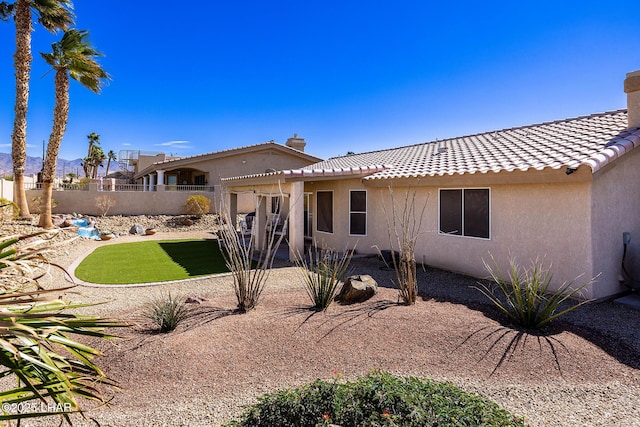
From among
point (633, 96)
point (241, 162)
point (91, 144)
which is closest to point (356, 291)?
point (633, 96)

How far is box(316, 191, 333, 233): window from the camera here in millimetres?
15953

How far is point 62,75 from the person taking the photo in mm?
20719

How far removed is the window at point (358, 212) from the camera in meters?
14.8

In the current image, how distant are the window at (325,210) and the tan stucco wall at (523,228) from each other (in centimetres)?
300

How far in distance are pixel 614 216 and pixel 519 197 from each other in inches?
82.2

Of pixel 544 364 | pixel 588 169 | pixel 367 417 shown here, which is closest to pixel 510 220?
pixel 588 169

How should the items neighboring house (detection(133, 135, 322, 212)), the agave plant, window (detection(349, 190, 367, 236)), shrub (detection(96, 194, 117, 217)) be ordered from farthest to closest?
1. neighboring house (detection(133, 135, 322, 212))
2. shrub (detection(96, 194, 117, 217))
3. window (detection(349, 190, 367, 236))
4. the agave plant

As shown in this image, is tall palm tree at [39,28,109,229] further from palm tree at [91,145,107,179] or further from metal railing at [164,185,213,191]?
palm tree at [91,145,107,179]

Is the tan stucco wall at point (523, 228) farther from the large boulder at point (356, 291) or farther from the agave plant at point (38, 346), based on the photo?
the agave plant at point (38, 346)

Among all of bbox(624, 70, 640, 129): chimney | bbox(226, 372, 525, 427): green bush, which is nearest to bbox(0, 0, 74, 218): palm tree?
bbox(226, 372, 525, 427): green bush

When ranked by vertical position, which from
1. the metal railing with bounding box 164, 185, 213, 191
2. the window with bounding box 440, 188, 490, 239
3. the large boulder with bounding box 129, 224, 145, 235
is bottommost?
the large boulder with bounding box 129, 224, 145, 235

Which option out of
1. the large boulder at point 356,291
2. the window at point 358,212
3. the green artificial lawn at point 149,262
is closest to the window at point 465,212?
the window at point 358,212

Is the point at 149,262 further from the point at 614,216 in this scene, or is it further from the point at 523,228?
the point at 614,216

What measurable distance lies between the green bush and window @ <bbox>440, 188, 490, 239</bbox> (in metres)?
7.70
